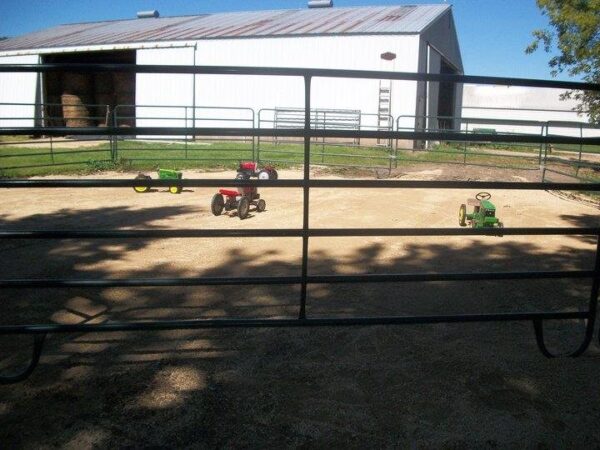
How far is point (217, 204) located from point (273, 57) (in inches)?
601

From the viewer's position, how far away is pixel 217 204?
274 inches

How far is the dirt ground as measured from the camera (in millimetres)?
2082

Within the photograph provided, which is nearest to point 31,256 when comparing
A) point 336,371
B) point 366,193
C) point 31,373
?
point 31,373

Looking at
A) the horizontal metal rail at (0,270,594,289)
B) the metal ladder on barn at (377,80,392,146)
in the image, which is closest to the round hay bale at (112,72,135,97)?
the metal ladder on barn at (377,80,392,146)

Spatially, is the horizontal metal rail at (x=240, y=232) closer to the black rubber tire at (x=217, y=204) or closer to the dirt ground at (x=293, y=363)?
the dirt ground at (x=293, y=363)

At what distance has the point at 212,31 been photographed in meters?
22.9

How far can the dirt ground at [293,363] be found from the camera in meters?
2.08

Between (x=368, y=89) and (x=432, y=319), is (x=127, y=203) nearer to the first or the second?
(x=432, y=319)

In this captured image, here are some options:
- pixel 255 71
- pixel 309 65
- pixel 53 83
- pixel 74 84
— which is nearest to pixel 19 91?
pixel 53 83

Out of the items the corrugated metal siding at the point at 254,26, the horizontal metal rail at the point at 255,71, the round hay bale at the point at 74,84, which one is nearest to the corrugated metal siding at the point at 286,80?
the corrugated metal siding at the point at 254,26

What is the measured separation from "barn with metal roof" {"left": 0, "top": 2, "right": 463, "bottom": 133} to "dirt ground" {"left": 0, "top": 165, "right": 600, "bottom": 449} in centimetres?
1321

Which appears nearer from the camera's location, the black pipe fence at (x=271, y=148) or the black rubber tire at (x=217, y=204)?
the black rubber tire at (x=217, y=204)

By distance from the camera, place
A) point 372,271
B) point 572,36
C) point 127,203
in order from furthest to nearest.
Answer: point 572,36, point 127,203, point 372,271

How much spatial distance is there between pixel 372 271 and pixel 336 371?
6.25ft
